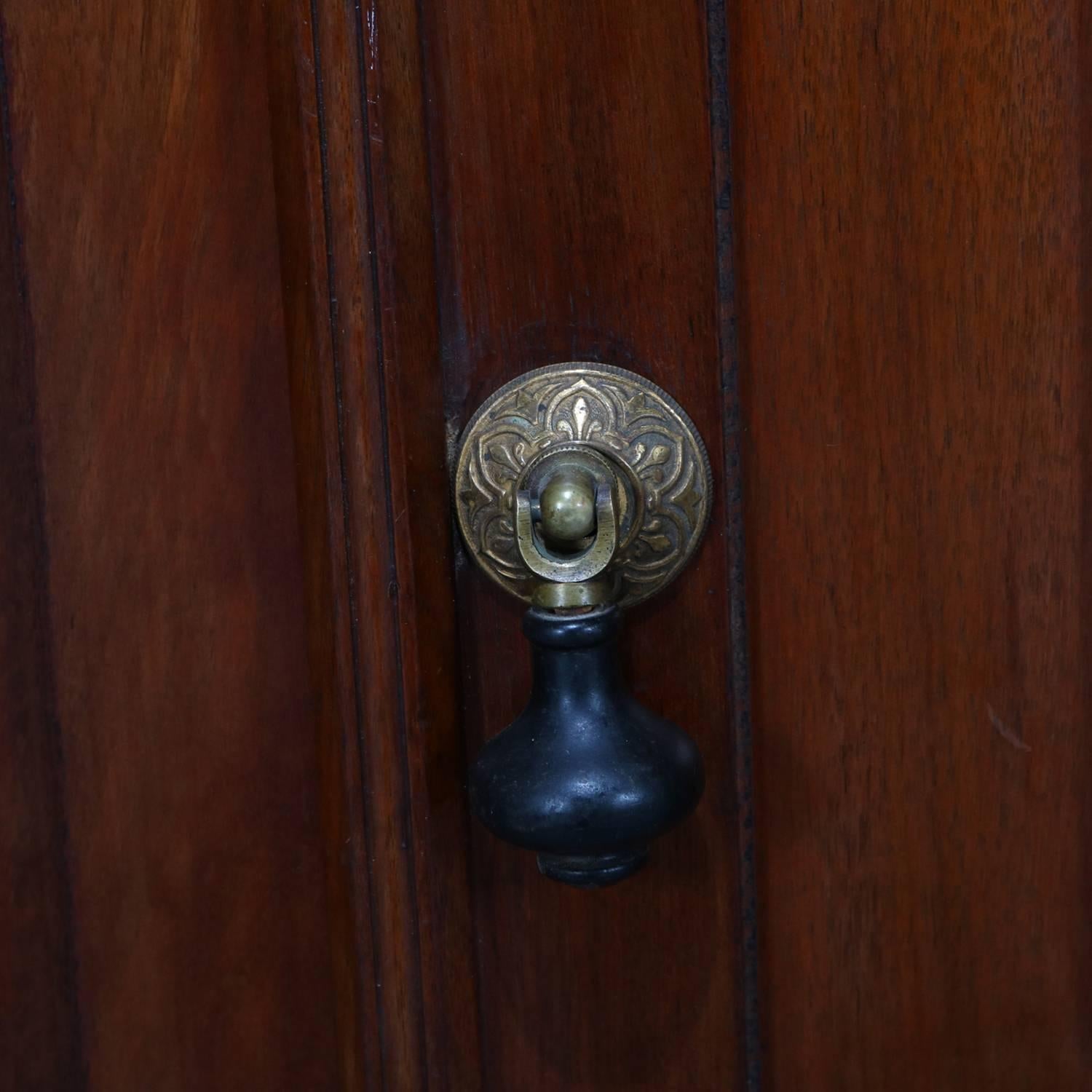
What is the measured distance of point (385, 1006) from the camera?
47cm

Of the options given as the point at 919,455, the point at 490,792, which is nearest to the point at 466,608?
the point at 490,792

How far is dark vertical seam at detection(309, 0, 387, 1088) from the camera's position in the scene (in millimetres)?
414

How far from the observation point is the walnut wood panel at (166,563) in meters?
0.44

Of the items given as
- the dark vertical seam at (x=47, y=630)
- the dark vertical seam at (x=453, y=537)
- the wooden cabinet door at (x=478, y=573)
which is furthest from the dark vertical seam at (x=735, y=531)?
the dark vertical seam at (x=47, y=630)

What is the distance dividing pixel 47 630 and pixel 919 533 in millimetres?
351

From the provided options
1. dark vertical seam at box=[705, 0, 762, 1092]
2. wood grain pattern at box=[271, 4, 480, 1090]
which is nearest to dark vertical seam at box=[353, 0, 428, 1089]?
wood grain pattern at box=[271, 4, 480, 1090]

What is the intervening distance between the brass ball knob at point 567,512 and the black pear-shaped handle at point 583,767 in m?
0.03

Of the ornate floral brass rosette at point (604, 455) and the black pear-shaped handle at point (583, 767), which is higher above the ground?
the ornate floral brass rosette at point (604, 455)

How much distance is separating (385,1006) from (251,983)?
65 millimetres

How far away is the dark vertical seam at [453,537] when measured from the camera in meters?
0.43

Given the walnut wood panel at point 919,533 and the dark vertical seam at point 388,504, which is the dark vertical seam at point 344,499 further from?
the walnut wood panel at point 919,533

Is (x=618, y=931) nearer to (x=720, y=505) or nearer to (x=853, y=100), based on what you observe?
(x=720, y=505)

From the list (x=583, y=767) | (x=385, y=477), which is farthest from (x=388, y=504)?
(x=583, y=767)

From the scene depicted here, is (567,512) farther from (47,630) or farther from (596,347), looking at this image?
(47,630)
